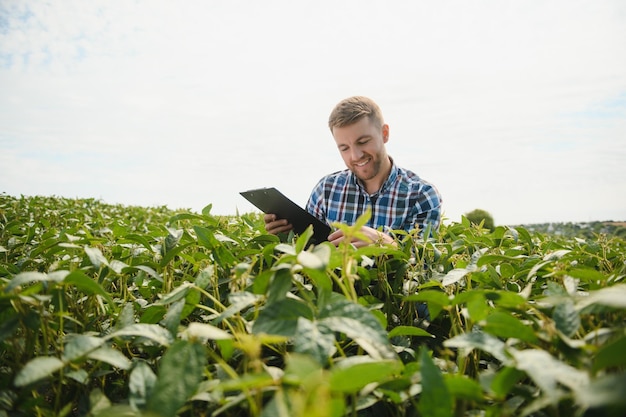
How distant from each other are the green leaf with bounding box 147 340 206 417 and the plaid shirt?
3045 millimetres

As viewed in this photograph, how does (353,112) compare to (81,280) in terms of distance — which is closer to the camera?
(81,280)

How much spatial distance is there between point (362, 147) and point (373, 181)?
49cm

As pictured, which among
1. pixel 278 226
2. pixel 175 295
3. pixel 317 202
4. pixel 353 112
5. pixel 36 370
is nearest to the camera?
pixel 36 370

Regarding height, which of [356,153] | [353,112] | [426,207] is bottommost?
[426,207]

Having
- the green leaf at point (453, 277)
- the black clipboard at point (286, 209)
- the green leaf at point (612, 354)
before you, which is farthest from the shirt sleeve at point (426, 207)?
the green leaf at point (612, 354)

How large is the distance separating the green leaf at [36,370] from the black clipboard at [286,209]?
1757 millimetres

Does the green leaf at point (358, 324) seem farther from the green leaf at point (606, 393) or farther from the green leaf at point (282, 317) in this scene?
the green leaf at point (606, 393)

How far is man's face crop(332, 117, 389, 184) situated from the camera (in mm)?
3957

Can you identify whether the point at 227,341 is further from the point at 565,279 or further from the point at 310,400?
the point at 565,279

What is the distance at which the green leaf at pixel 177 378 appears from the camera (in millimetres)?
638

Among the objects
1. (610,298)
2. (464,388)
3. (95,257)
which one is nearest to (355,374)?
(464,388)

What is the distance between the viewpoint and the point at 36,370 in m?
0.71

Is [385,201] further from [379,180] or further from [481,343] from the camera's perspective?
[481,343]

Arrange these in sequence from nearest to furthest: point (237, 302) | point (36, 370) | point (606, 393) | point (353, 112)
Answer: point (606, 393)
point (36, 370)
point (237, 302)
point (353, 112)
